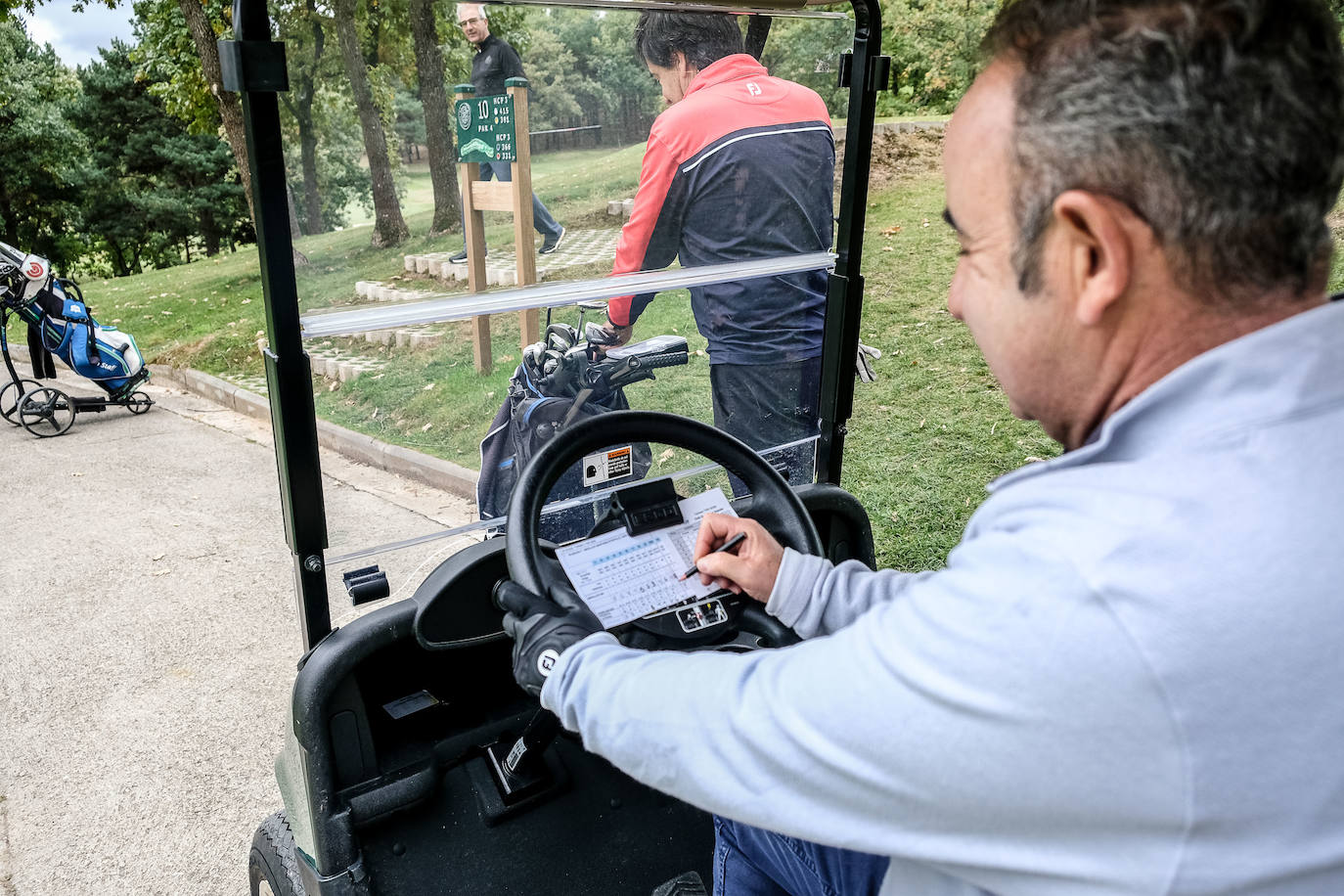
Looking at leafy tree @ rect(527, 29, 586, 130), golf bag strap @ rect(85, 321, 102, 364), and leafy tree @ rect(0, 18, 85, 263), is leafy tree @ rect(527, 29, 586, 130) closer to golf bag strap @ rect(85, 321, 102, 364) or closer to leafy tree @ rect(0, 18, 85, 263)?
golf bag strap @ rect(85, 321, 102, 364)

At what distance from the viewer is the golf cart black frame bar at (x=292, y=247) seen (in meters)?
1.35

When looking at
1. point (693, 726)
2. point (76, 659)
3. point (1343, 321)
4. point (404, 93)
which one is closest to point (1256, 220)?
point (1343, 321)

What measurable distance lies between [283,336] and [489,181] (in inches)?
16.2

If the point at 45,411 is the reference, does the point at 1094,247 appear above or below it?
above

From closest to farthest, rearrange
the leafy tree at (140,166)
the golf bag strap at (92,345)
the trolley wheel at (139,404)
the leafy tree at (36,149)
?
the golf bag strap at (92,345)
the trolley wheel at (139,404)
the leafy tree at (36,149)
the leafy tree at (140,166)

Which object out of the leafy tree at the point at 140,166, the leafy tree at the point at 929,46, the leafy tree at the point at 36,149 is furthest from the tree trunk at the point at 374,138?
the leafy tree at the point at 140,166

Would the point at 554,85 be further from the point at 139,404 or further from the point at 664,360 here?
the point at 139,404

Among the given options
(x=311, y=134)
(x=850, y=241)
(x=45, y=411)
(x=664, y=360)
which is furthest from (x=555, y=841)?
(x=45, y=411)

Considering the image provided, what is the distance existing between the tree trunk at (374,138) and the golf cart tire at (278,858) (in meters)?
1.12

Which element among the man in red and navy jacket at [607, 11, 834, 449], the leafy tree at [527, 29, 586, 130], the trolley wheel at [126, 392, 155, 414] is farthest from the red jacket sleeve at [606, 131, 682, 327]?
the trolley wheel at [126, 392, 155, 414]

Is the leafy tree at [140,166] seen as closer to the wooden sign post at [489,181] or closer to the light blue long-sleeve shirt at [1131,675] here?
the wooden sign post at [489,181]

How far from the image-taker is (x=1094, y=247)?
834mm

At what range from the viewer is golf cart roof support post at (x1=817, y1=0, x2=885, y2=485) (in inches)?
81.4

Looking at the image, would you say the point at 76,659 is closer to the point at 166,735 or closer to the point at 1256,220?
the point at 166,735
